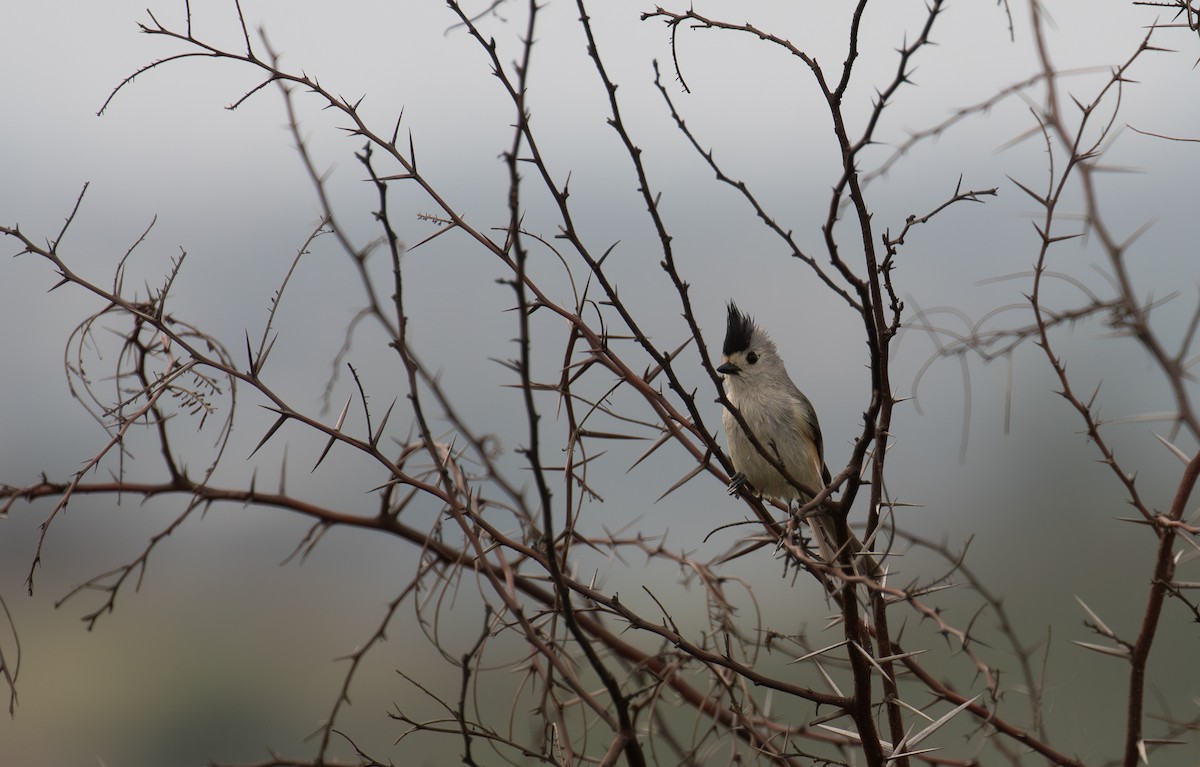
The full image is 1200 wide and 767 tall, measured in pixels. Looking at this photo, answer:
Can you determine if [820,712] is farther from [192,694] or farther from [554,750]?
[192,694]

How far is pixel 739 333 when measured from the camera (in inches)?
170

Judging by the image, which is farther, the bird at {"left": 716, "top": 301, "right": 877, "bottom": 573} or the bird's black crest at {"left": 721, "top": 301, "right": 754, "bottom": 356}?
the bird's black crest at {"left": 721, "top": 301, "right": 754, "bottom": 356}

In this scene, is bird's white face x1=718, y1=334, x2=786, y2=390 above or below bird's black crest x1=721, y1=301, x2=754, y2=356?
below

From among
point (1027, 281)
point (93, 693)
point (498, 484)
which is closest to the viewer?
point (498, 484)

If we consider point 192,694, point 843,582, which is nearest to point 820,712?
point 843,582

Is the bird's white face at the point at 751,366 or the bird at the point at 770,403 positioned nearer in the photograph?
the bird at the point at 770,403

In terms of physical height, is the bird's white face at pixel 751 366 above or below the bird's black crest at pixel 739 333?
below

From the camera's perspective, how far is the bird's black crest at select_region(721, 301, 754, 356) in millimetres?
4277

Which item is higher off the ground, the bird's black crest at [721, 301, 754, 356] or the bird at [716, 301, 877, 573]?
the bird's black crest at [721, 301, 754, 356]

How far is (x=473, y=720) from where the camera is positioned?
1682 millimetres

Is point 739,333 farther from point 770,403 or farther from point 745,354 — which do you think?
point 770,403

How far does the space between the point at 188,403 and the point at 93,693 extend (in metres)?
18.8

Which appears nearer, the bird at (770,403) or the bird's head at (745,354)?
the bird at (770,403)

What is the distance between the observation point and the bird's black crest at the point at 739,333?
4277mm
